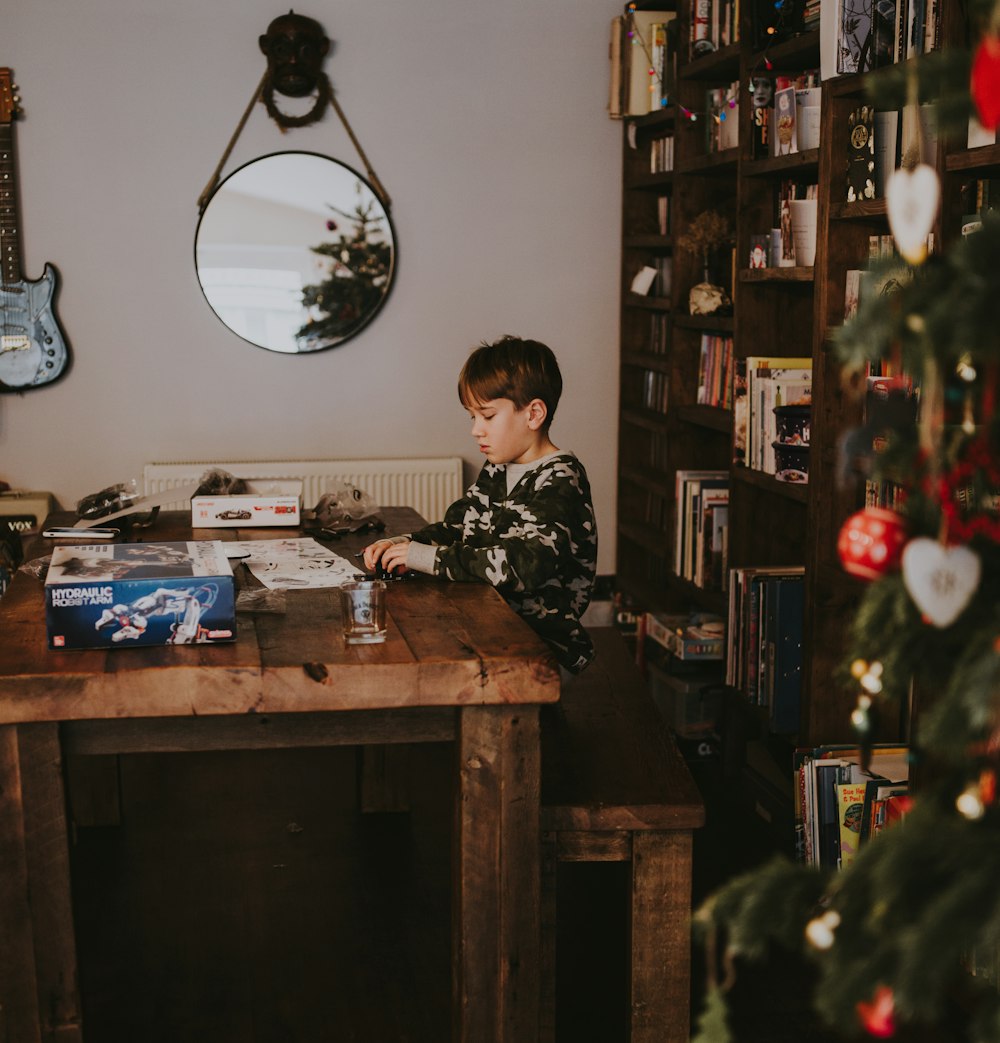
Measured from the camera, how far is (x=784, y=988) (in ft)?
7.29

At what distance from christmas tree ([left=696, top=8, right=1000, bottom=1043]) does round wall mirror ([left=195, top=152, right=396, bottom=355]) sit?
3507 millimetres

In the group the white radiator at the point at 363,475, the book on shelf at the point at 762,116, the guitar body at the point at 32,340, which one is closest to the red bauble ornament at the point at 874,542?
the book on shelf at the point at 762,116

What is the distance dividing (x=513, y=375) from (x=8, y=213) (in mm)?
2532

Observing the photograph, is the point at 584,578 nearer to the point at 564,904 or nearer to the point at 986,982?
the point at 564,904

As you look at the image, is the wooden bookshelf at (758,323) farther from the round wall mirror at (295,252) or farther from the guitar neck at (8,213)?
the guitar neck at (8,213)

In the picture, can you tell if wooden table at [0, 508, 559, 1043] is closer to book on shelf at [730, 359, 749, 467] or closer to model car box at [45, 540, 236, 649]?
model car box at [45, 540, 236, 649]

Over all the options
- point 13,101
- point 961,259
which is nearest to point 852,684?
point 961,259

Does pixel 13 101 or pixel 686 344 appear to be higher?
pixel 13 101

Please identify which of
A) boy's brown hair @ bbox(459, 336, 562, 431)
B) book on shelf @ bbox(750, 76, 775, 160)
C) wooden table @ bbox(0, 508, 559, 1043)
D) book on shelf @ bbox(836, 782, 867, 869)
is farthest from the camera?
book on shelf @ bbox(750, 76, 775, 160)

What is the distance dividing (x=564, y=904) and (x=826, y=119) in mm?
1737

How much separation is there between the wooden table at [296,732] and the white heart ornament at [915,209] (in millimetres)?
820

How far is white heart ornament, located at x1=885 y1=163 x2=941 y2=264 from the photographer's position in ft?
2.96

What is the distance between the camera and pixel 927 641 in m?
0.95

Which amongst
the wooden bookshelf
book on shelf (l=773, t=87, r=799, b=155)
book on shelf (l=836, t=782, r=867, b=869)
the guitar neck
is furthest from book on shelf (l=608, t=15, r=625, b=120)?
book on shelf (l=836, t=782, r=867, b=869)
